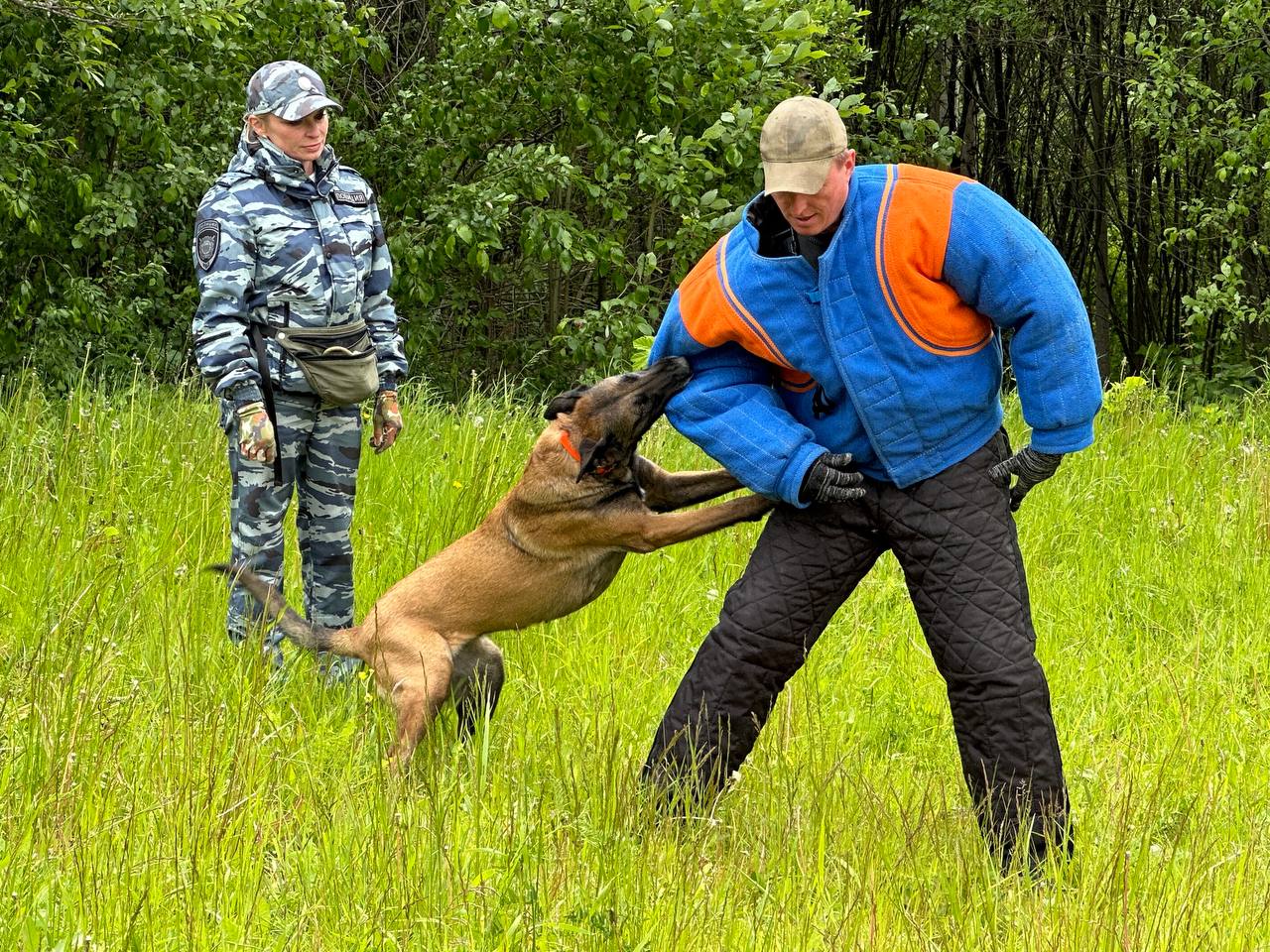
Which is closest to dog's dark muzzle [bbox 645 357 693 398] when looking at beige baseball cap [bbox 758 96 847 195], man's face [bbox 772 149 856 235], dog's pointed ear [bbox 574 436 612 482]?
dog's pointed ear [bbox 574 436 612 482]

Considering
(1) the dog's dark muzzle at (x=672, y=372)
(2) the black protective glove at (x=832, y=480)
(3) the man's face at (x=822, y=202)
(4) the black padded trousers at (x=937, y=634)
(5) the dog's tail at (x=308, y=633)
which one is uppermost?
(3) the man's face at (x=822, y=202)

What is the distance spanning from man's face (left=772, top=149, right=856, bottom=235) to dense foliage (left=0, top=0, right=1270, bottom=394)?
14.3ft

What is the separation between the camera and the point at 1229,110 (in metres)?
10.8

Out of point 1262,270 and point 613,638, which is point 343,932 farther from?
point 1262,270

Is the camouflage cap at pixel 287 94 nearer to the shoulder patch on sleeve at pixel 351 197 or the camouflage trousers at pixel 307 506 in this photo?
the shoulder patch on sleeve at pixel 351 197

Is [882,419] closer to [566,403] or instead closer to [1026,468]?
[1026,468]

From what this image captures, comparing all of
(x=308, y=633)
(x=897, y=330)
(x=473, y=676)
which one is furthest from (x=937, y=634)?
(x=308, y=633)

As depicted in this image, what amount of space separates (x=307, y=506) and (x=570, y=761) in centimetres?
190

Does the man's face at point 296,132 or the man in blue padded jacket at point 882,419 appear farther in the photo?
the man's face at point 296,132

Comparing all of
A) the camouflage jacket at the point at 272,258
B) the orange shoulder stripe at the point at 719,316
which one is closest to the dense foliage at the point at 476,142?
the camouflage jacket at the point at 272,258

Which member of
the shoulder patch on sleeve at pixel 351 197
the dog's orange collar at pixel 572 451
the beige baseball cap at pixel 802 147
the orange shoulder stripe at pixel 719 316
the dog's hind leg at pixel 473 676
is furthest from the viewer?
the shoulder patch on sleeve at pixel 351 197

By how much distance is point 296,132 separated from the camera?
14.4ft

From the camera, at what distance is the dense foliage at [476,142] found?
8297 millimetres

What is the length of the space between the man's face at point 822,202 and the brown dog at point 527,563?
978mm
